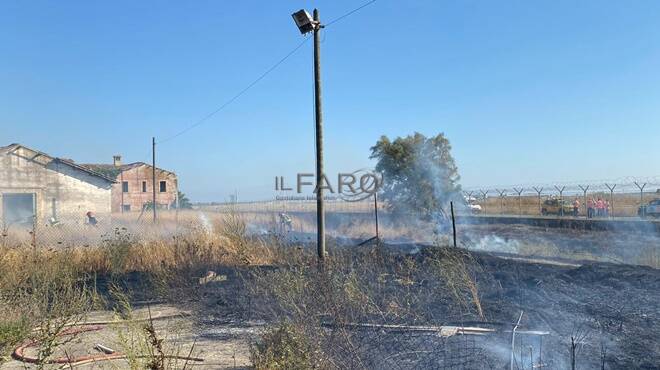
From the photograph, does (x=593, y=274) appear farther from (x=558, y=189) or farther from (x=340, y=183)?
(x=558, y=189)

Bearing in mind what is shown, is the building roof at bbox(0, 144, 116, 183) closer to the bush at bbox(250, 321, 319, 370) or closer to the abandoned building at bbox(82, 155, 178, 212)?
the abandoned building at bbox(82, 155, 178, 212)

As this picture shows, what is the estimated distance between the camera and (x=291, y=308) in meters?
5.46

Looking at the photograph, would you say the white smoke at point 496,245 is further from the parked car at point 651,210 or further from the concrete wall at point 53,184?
the concrete wall at point 53,184

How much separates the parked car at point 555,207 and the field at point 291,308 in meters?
19.3

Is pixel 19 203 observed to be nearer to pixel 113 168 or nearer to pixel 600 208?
pixel 113 168

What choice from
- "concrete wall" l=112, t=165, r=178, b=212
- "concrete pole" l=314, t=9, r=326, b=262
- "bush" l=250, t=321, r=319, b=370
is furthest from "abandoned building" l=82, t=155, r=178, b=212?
"bush" l=250, t=321, r=319, b=370

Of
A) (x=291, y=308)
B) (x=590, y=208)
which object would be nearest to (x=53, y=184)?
(x=590, y=208)

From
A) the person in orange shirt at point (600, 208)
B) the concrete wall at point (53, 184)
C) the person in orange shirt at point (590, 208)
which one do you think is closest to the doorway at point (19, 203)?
the concrete wall at point (53, 184)

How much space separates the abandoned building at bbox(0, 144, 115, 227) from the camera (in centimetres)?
3212

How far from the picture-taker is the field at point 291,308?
15.8ft

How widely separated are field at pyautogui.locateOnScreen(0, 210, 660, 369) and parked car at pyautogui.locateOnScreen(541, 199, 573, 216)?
19.3 meters

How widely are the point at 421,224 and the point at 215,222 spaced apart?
1458cm

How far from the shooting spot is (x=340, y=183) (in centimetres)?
1862

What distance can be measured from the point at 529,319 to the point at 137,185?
50866 mm
